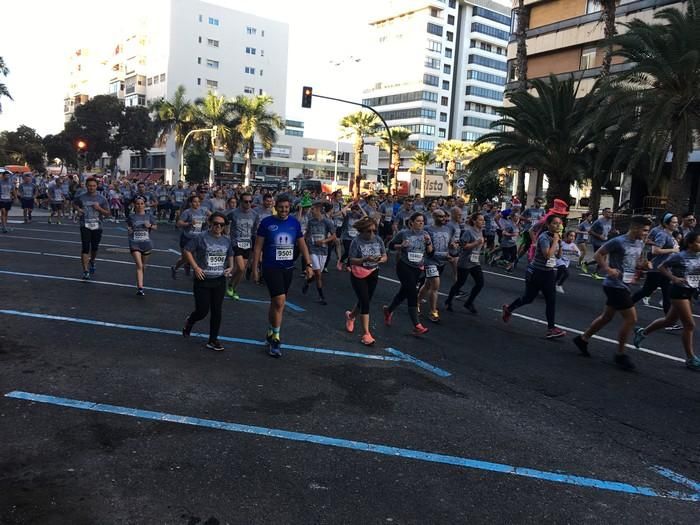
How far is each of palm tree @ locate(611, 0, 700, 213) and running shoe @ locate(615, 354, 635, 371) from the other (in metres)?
14.4

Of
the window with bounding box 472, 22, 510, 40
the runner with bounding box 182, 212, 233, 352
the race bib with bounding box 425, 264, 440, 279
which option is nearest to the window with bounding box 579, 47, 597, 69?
the race bib with bounding box 425, 264, 440, 279

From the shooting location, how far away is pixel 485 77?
100000 mm

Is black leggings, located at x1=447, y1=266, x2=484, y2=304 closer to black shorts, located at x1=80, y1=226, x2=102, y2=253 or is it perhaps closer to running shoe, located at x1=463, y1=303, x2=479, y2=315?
running shoe, located at x1=463, y1=303, x2=479, y2=315

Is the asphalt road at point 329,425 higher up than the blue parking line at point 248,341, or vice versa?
the blue parking line at point 248,341

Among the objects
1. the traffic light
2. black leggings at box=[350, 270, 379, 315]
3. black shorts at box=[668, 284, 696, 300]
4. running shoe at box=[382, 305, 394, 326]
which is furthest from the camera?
the traffic light

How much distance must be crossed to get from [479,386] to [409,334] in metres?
2.24

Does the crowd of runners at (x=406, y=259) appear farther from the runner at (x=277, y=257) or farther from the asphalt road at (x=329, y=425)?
the asphalt road at (x=329, y=425)

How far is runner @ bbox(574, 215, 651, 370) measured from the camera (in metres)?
6.92

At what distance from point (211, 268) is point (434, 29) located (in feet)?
322

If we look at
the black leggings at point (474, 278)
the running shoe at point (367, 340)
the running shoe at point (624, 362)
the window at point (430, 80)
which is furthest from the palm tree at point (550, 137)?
the window at point (430, 80)

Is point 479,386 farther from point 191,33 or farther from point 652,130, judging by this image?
point 191,33

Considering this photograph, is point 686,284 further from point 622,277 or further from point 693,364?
point 693,364

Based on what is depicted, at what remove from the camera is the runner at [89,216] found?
10562mm

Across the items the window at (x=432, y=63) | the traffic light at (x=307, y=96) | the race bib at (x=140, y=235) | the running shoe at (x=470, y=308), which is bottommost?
the running shoe at (x=470, y=308)
